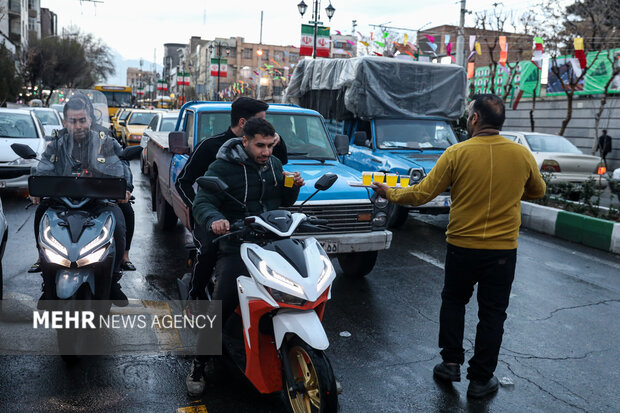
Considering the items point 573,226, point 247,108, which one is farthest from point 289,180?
point 573,226

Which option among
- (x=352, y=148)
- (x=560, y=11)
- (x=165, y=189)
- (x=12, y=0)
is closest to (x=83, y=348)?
(x=165, y=189)

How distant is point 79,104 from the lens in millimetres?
4750

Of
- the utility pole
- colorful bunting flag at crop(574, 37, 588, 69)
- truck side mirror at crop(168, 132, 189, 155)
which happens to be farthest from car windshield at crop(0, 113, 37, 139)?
colorful bunting flag at crop(574, 37, 588, 69)

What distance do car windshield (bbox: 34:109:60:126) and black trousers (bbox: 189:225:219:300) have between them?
49.6 ft

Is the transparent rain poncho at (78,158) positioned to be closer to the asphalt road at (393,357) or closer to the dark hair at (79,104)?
the dark hair at (79,104)

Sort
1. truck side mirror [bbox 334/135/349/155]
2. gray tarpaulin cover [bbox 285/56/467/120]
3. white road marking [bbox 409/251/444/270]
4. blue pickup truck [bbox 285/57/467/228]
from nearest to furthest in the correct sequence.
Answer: truck side mirror [bbox 334/135/349/155] < white road marking [bbox 409/251/444/270] < blue pickup truck [bbox 285/57/467/228] < gray tarpaulin cover [bbox 285/56/467/120]

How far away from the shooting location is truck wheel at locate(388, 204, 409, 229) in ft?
33.5

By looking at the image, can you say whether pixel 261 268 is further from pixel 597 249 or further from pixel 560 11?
pixel 560 11

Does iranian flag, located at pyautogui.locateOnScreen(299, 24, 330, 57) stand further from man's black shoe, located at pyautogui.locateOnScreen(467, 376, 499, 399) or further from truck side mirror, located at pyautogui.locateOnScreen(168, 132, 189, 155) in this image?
man's black shoe, located at pyautogui.locateOnScreen(467, 376, 499, 399)

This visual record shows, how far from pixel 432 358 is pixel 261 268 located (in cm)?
214

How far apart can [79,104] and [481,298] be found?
3.42 meters

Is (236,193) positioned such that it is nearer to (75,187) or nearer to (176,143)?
(75,187)

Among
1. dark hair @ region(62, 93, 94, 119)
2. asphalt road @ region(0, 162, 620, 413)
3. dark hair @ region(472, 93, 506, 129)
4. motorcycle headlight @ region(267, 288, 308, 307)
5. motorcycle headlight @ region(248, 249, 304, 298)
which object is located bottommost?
asphalt road @ region(0, 162, 620, 413)

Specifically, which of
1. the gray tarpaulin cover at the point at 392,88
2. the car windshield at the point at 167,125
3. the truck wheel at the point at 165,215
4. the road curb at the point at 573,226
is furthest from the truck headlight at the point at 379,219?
the car windshield at the point at 167,125
